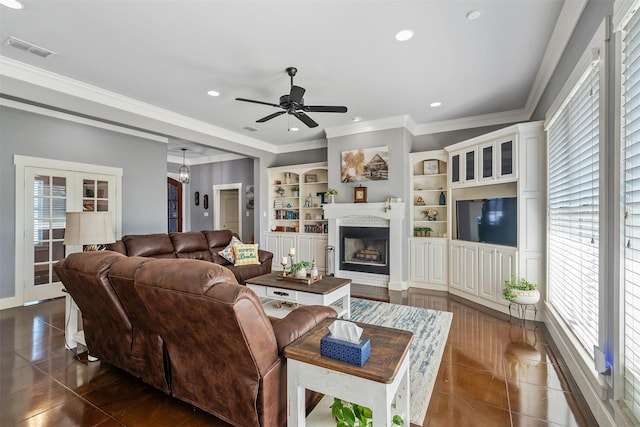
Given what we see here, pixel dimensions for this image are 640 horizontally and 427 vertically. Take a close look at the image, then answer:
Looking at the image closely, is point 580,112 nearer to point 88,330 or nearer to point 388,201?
point 388,201

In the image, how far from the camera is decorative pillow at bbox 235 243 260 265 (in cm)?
492

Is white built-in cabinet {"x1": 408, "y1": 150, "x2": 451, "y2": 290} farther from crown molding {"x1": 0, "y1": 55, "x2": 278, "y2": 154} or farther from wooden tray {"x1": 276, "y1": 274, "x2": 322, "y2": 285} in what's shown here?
crown molding {"x1": 0, "y1": 55, "x2": 278, "y2": 154}

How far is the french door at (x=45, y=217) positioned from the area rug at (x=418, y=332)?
4616 mm

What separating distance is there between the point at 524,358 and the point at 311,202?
4742mm

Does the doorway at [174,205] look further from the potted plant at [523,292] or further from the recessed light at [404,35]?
the potted plant at [523,292]

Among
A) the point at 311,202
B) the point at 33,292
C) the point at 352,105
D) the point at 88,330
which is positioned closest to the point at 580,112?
the point at 352,105

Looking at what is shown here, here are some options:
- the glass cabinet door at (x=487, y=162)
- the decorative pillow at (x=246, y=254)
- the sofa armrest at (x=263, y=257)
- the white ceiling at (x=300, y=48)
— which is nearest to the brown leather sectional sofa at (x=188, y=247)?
the sofa armrest at (x=263, y=257)

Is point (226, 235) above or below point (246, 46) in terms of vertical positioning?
below

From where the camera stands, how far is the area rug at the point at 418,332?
2.15 metres

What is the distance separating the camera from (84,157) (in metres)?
4.96

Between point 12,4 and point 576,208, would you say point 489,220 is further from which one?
point 12,4

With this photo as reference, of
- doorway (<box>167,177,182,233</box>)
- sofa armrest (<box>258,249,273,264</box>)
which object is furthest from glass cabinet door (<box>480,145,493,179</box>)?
doorway (<box>167,177,182,233</box>)

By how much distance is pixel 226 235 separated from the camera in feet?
17.9

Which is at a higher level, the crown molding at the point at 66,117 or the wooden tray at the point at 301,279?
the crown molding at the point at 66,117
